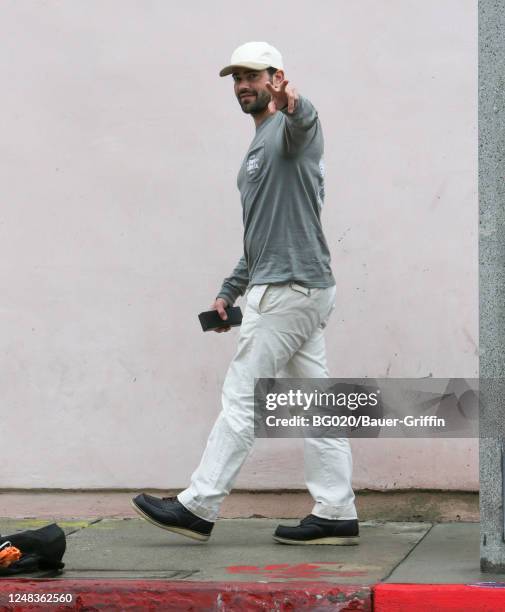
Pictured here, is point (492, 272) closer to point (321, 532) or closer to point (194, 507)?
point (321, 532)

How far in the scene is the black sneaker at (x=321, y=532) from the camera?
5.47 meters

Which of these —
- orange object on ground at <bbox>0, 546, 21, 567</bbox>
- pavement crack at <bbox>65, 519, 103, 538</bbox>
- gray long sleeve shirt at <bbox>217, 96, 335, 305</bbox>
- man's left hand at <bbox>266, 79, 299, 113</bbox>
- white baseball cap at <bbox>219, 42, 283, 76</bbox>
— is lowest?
pavement crack at <bbox>65, 519, 103, 538</bbox>

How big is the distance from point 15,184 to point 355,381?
78.9 inches

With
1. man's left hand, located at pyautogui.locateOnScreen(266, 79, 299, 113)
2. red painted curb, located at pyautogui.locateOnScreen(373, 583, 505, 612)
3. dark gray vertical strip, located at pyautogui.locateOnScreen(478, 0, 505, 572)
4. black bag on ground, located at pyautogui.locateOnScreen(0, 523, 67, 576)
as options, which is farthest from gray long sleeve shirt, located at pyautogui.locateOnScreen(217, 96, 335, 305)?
red painted curb, located at pyautogui.locateOnScreen(373, 583, 505, 612)

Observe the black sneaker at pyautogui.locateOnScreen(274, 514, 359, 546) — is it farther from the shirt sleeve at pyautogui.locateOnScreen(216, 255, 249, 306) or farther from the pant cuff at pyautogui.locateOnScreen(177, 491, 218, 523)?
the shirt sleeve at pyautogui.locateOnScreen(216, 255, 249, 306)

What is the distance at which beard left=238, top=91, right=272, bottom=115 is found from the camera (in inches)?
214

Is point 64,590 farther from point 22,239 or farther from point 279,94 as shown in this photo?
point 22,239

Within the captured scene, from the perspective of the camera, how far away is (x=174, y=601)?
179 inches

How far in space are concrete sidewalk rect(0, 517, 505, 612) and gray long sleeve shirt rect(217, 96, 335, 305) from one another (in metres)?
1.12

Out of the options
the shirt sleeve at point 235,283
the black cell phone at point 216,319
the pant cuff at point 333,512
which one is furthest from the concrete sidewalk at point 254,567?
the shirt sleeve at point 235,283

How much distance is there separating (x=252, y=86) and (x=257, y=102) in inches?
2.7

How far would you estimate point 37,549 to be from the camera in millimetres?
4914

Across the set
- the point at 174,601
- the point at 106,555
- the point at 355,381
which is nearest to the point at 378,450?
the point at 355,381

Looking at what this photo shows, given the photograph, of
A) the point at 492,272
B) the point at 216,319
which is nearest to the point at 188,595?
the point at 216,319
